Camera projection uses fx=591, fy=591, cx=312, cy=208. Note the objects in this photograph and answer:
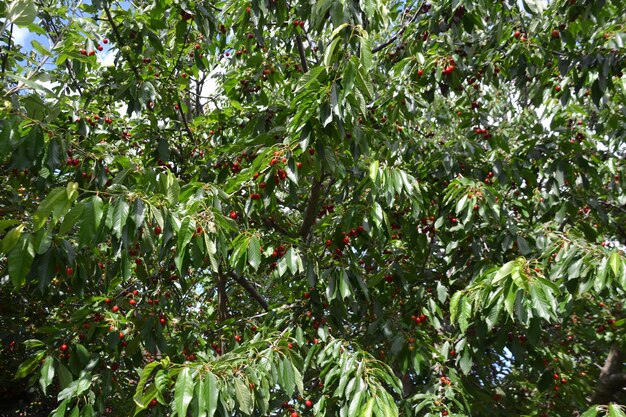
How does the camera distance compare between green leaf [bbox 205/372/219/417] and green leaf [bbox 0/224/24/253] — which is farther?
green leaf [bbox 205/372/219/417]

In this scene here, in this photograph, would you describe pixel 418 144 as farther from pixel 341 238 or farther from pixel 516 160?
pixel 341 238

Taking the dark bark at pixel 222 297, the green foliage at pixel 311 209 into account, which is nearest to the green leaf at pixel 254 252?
the green foliage at pixel 311 209

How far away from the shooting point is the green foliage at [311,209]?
2463 millimetres

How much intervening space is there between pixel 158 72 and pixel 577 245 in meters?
2.85

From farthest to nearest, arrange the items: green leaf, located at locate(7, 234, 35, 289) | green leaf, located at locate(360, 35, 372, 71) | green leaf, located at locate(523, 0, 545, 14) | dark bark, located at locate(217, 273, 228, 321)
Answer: dark bark, located at locate(217, 273, 228, 321), green leaf, located at locate(523, 0, 545, 14), green leaf, located at locate(360, 35, 372, 71), green leaf, located at locate(7, 234, 35, 289)

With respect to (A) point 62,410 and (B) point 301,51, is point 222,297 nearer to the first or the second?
(A) point 62,410

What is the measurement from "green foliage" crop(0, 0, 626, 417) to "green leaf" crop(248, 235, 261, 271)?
0.5 inches

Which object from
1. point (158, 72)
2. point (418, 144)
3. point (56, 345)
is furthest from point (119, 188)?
point (418, 144)

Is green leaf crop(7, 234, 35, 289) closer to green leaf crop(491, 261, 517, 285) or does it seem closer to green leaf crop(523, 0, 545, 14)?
green leaf crop(491, 261, 517, 285)

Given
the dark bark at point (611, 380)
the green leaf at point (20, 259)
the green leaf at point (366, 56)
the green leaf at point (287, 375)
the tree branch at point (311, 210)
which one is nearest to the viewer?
the green leaf at point (20, 259)

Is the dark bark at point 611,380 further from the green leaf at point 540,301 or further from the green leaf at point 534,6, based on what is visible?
the green leaf at point 534,6

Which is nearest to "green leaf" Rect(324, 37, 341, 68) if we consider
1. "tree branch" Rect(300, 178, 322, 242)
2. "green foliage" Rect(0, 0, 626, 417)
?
"green foliage" Rect(0, 0, 626, 417)

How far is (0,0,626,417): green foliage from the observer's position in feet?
8.08

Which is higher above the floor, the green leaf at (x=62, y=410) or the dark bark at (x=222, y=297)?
the dark bark at (x=222, y=297)
